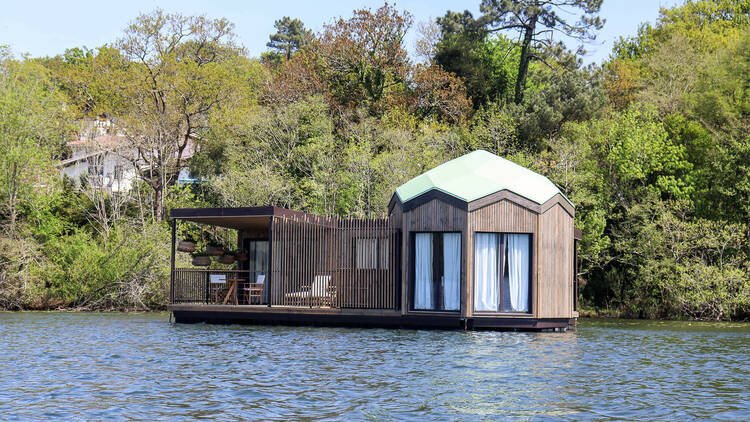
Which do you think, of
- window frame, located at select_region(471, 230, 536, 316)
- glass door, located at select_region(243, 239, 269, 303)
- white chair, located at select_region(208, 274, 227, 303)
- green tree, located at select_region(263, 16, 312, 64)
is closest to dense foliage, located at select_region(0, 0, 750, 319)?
glass door, located at select_region(243, 239, 269, 303)

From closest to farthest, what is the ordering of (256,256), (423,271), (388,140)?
(423,271) → (256,256) → (388,140)

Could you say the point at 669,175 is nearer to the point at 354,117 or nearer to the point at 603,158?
the point at 603,158

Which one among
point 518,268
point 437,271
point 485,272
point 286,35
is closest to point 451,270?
point 437,271

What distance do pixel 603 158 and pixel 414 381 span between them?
90.4 feet

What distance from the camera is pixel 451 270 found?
87.0ft

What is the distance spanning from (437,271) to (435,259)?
13.2 inches

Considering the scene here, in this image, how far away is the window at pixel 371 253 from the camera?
93.5ft

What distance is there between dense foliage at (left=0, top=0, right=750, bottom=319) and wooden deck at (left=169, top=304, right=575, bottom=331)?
10328 mm

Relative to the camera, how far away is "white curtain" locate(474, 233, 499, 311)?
2631 cm

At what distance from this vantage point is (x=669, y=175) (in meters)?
40.7

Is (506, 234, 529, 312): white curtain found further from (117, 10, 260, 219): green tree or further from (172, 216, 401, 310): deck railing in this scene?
(117, 10, 260, 219): green tree

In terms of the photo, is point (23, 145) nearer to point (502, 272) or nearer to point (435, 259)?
point (435, 259)

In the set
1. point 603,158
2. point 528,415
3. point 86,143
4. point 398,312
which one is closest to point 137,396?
point 528,415

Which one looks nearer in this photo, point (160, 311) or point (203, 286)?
point (203, 286)
